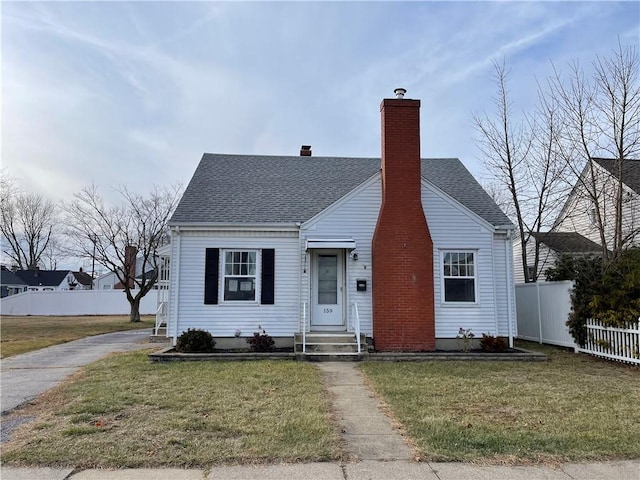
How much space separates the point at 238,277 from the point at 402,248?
455 centimetres

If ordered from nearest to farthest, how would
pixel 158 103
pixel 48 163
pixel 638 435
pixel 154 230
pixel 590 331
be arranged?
1. pixel 638 435
2. pixel 590 331
3. pixel 158 103
4. pixel 48 163
5. pixel 154 230

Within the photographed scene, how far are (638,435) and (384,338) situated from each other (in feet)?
22.1

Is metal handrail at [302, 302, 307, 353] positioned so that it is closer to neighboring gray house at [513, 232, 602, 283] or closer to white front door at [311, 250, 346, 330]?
white front door at [311, 250, 346, 330]

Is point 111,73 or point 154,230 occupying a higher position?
point 111,73

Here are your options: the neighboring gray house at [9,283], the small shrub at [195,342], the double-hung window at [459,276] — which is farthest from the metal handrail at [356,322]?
the neighboring gray house at [9,283]

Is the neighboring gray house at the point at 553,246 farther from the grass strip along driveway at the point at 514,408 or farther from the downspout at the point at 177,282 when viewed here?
the downspout at the point at 177,282

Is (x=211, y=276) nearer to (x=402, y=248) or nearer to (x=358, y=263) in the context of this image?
(x=358, y=263)

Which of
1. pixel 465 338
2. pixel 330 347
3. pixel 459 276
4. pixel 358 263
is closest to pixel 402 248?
pixel 358 263

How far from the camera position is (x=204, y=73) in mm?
12836

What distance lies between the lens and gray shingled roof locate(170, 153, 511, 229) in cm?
1268

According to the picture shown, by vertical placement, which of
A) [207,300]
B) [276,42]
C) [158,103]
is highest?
[276,42]

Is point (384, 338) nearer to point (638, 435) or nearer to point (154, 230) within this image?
point (638, 435)

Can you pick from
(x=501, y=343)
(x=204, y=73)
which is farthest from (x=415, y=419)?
(x=204, y=73)

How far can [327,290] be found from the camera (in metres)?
12.5
